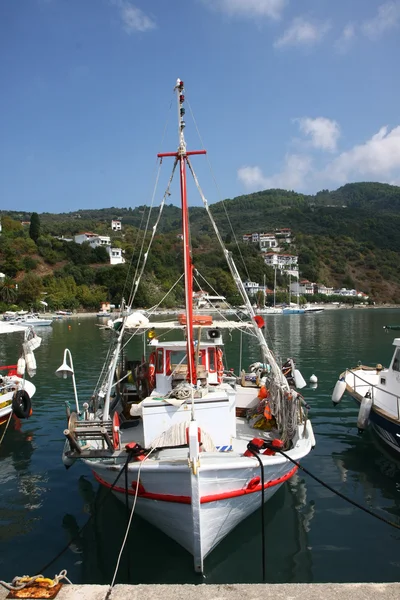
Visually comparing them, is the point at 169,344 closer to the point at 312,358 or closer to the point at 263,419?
the point at 263,419

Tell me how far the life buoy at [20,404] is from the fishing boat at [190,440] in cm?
477

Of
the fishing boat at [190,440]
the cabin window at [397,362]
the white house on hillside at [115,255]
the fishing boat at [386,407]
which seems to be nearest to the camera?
the fishing boat at [190,440]

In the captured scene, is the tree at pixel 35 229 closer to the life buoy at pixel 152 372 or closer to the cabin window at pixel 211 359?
→ the life buoy at pixel 152 372

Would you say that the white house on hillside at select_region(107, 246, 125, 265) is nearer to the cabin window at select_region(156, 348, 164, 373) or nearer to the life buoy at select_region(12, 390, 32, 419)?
the life buoy at select_region(12, 390, 32, 419)

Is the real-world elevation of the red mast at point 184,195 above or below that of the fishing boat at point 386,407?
above

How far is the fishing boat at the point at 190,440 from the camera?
25.9 ft

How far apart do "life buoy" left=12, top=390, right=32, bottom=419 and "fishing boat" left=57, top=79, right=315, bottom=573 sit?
477cm

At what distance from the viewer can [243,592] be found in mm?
4695

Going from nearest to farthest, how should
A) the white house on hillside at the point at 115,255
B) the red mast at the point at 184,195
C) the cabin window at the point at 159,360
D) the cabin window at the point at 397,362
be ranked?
the red mast at the point at 184,195 < the cabin window at the point at 159,360 < the cabin window at the point at 397,362 < the white house on hillside at the point at 115,255

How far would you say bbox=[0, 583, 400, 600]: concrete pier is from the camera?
4566mm

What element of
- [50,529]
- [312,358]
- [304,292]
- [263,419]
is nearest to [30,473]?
[50,529]

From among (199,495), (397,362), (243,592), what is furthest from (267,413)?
(243,592)

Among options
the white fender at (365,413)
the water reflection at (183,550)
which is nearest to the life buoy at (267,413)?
the water reflection at (183,550)

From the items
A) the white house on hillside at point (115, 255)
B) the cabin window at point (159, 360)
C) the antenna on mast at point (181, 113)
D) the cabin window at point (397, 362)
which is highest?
the white house on hillside at point (115, 255)
